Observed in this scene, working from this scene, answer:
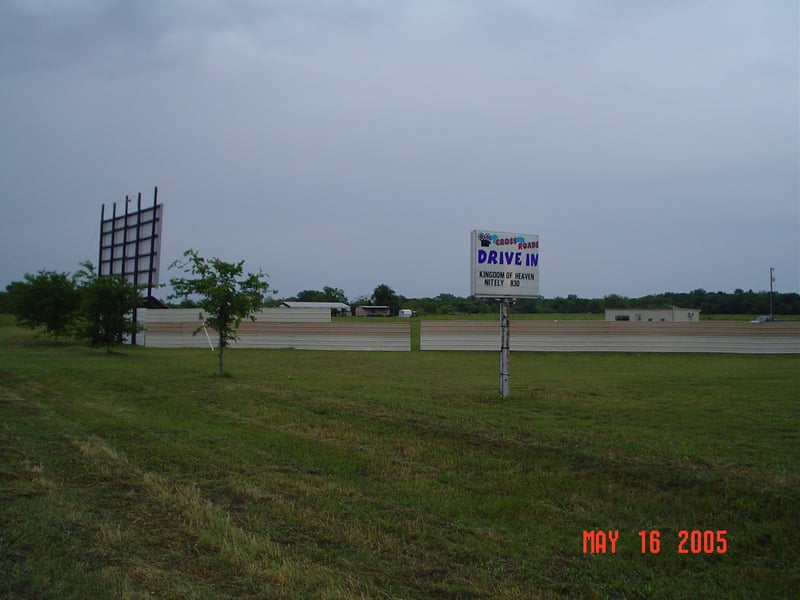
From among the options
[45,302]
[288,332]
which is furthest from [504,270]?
[45,302]

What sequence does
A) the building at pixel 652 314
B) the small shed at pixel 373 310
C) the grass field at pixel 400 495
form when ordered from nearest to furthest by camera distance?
the grass field at pixel 400 495, the building at pixel 652 314, the small shed at pixel 373 310

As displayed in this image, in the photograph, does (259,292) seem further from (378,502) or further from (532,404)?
(378,502)

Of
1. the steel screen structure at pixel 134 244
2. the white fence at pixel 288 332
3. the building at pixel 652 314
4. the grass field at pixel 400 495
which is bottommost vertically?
the grass field at pixel 400 495

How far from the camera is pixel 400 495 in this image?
709cm

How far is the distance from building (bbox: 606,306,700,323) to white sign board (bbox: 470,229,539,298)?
32.6 metres

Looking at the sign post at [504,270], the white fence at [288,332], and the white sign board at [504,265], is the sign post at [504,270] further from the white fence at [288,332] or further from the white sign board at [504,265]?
the white fence at [288,332]

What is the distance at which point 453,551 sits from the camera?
545cm

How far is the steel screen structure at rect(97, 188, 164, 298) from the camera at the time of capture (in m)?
37.9

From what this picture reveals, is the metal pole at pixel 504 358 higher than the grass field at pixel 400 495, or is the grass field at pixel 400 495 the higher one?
the metal pole at pixel 504 358
